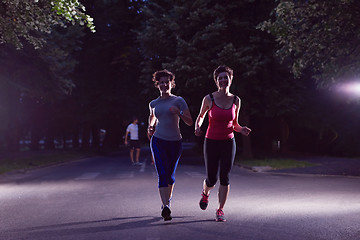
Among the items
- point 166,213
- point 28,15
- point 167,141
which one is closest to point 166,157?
point 167,141

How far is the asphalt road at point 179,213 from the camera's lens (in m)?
5.98

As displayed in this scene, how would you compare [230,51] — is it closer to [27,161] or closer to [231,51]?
[231,51]

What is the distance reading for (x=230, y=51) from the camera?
70.3ft

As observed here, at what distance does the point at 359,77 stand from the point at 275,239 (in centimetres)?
1104

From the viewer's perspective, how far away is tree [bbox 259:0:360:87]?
14.4 m

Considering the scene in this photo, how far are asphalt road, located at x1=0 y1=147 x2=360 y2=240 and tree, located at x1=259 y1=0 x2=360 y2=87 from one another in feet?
15.0

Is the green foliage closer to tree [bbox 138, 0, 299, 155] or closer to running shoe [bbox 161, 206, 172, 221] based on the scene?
tree [bbox 138, 0, 299, 155]

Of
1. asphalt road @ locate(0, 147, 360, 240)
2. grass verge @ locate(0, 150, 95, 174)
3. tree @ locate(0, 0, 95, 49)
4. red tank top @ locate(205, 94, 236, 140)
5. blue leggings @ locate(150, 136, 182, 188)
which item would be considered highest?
tree @ locate(0, 0, 95, 49)

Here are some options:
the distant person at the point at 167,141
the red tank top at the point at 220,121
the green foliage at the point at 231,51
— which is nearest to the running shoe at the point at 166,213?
the distant person at the point at 167,141

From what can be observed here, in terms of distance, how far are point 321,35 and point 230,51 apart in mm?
6685

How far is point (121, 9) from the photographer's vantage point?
37156mm

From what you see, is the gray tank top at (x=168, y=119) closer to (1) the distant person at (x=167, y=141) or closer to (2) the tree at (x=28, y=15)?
(1) the distant person at (x=167, y=141)

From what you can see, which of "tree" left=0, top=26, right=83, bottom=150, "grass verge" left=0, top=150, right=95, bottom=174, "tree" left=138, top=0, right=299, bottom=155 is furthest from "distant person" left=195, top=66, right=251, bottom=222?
"tree" left=0, top=26, right=83, bottom=150

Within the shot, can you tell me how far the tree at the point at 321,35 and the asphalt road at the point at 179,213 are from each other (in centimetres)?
457
